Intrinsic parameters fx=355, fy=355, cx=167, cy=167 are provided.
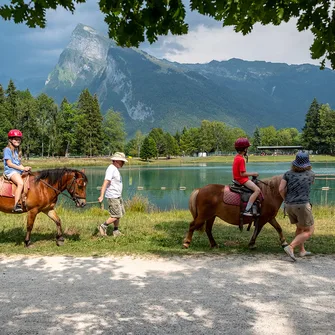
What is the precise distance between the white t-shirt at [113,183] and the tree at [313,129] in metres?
94.9

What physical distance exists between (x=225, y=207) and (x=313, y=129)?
97.5 metres

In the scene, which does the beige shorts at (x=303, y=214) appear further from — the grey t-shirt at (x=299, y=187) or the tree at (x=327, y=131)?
the tree at (x=327, y=131)

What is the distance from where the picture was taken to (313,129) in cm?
9669

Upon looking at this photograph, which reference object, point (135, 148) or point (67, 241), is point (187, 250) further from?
point (135, 148)

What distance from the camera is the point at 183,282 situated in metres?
5.56

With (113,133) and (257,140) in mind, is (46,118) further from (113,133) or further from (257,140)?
(257,140)

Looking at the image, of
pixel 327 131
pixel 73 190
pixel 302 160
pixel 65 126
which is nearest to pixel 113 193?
pixel 73 190

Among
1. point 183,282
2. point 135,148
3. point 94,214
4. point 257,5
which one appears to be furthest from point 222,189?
point 135,148

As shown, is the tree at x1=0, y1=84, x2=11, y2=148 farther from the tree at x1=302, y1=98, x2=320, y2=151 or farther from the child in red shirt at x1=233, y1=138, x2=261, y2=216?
the tree at x1=302, y1=98, x2=320, y2=151

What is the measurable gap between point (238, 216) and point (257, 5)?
5.32 m

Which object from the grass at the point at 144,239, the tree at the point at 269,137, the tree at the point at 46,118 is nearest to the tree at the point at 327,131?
the tree at the point at 269,137

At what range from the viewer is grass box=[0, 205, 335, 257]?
759 cm

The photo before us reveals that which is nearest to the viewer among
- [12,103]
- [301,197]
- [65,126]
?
[301,197]

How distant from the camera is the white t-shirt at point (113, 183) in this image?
9188mm
